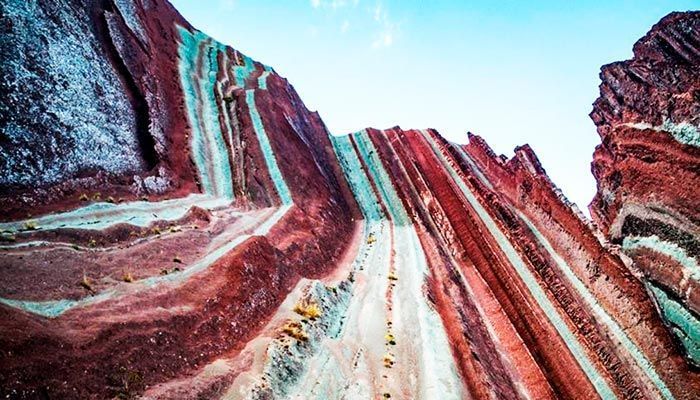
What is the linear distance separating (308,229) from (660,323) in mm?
10546

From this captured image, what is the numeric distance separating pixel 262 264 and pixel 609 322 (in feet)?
33.7

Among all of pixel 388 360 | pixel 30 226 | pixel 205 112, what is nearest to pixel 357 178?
pixel 205 112

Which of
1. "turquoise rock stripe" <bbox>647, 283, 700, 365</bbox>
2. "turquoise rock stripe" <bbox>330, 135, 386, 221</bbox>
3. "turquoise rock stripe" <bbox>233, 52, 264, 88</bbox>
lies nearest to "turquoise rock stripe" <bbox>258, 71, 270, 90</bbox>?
"turquoise rock stripe" <bbox>233, 52, 264, 88</bbox>

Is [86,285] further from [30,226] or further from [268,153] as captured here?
[268,153]

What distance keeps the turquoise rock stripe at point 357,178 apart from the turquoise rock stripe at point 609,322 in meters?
6.61

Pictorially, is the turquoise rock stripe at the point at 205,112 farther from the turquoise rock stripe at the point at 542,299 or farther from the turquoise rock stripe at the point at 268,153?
the turquoise rock stripe at the point at 542,299

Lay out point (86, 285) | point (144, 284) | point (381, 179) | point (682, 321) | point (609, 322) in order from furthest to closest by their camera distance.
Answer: point (381, 179) → point (609, 322) → point (682, 321) → point (144, 284) → point (86, 285)

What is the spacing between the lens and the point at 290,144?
64.8 ft

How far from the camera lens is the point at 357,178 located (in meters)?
22.5

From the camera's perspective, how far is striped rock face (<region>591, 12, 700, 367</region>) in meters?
13.1

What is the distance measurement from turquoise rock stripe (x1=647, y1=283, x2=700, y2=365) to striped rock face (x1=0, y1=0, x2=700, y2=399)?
0.14ft

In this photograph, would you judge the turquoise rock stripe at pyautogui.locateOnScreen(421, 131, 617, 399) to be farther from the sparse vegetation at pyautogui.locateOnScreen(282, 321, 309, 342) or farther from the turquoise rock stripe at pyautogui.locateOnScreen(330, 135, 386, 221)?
the sparse vegetation at pyautogui.locateOnScreen(282, 321, 309, 342)

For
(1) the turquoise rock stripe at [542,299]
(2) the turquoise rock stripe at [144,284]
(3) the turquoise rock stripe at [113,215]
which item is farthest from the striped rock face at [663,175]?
(3) the turquoise rock stripe at [113,215]

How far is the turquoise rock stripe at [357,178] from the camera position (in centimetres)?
1970
